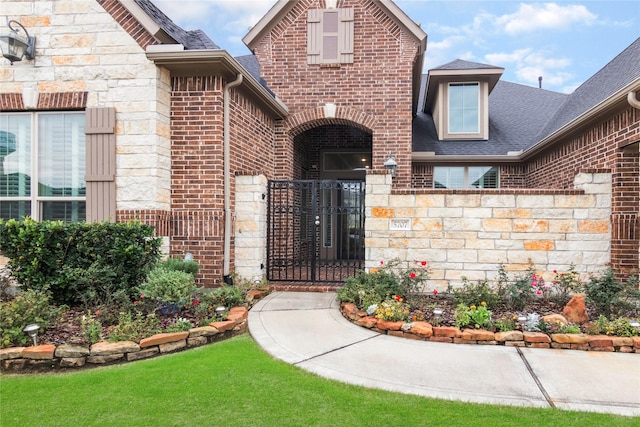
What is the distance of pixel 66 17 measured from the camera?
6152 millimetres

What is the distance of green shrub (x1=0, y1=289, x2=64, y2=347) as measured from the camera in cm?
390

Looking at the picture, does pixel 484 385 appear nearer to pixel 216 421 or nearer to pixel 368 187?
pixel 216 421

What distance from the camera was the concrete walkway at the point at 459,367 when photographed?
314cm

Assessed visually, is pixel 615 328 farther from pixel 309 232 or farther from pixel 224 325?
pixel 309 232

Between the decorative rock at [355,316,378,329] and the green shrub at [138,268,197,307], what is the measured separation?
217cm

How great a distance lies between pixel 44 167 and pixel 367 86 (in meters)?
6.76

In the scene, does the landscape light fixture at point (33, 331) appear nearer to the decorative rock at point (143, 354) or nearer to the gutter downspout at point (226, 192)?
the decorative rock at point (143, 354)

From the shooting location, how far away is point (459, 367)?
370 cm

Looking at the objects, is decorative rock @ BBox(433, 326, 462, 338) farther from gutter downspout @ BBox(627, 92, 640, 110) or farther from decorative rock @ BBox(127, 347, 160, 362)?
gutter downspout @ BBox(627, 92, 640, 110)

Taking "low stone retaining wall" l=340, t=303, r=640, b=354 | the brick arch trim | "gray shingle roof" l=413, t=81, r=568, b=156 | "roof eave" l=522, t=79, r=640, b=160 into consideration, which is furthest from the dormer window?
"low stone retaining wall" l=340, t=303, r=640, b=354

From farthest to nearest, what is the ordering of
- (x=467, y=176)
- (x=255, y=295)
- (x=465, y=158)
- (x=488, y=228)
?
(x=467, y=176), (x=465, y=158), (x=488, y=228), (x=255, y=295)

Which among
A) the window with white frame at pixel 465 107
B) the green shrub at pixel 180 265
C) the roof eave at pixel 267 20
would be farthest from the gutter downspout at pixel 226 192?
the window with white frame at pixel 465 107

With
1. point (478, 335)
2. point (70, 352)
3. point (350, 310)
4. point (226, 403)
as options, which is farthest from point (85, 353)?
point (478, 335)

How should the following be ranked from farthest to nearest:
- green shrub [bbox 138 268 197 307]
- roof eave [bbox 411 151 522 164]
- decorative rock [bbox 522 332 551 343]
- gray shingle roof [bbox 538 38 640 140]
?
roof eave [bbox 411 151 522 164], gray shingle roof [bbox 538 38 640 140], green shrub [bbox 138 268 197 307], decorative rock [bbox 522 332 551 343]
